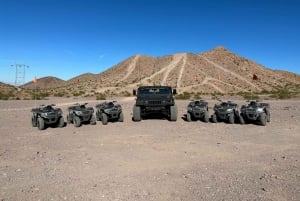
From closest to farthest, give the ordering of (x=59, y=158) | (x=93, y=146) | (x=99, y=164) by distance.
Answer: (x=99, y=164), (x=59, y=158), (x=93, y=146)

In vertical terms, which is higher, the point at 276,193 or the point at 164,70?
the point at 164,70

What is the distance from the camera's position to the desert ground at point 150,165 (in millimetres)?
7820

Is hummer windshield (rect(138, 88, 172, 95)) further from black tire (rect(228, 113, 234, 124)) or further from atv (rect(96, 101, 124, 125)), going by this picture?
black tire (rect(228, 113, 234, 124))

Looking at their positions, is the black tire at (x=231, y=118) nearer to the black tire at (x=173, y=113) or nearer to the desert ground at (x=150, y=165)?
the desert ground at (x=150, y=165)

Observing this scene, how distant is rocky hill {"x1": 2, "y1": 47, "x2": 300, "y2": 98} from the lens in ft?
266

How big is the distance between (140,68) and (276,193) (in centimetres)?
9801

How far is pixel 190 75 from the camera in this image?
3548 inches

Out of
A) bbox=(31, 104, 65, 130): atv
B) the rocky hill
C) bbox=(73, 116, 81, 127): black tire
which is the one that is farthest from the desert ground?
the rocky hill

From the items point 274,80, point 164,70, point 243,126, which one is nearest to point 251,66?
point 274,80

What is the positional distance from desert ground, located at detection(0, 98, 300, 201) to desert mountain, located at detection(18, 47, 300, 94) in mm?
57266

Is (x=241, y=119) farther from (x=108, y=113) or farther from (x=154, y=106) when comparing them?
(x=108, y=113)

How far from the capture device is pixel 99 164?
10.4 m

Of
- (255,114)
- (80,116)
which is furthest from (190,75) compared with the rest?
(80,116)

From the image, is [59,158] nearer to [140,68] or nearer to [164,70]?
[164,70]
